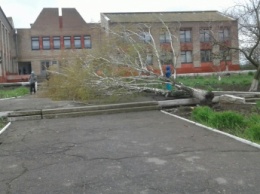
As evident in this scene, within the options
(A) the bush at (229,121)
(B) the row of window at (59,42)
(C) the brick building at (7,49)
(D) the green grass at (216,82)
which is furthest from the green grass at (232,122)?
(B) the row of window at (59,42)

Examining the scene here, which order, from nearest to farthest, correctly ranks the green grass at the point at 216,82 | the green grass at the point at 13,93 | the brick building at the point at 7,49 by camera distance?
the green grass at the point at 216,82, the green grass at the point at 13,93, the brick building at the point at 7,49

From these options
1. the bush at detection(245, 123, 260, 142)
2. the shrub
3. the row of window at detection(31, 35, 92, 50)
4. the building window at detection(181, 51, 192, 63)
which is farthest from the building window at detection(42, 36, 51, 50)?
the bush at detection(245, 123, 260, 142)

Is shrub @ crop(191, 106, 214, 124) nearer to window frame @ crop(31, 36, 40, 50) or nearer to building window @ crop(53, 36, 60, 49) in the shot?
building window @ crop(53, 36, 60, 49)

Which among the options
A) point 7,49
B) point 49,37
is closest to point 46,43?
point 49,37

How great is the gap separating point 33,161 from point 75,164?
851mm

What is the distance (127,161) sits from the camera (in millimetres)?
5590

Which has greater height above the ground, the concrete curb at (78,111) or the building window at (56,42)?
the building window at (56,42)

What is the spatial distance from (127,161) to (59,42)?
46.3m

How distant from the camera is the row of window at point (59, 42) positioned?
49.2 m

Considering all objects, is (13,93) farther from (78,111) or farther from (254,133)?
(254,133)

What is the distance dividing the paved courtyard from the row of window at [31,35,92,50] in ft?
137

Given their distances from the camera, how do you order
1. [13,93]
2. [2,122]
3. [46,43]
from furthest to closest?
[46,43] < [13,93] < [2,122]

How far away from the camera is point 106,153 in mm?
6207

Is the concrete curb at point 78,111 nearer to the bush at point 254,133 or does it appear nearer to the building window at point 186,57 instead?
the bush at point 254,133
